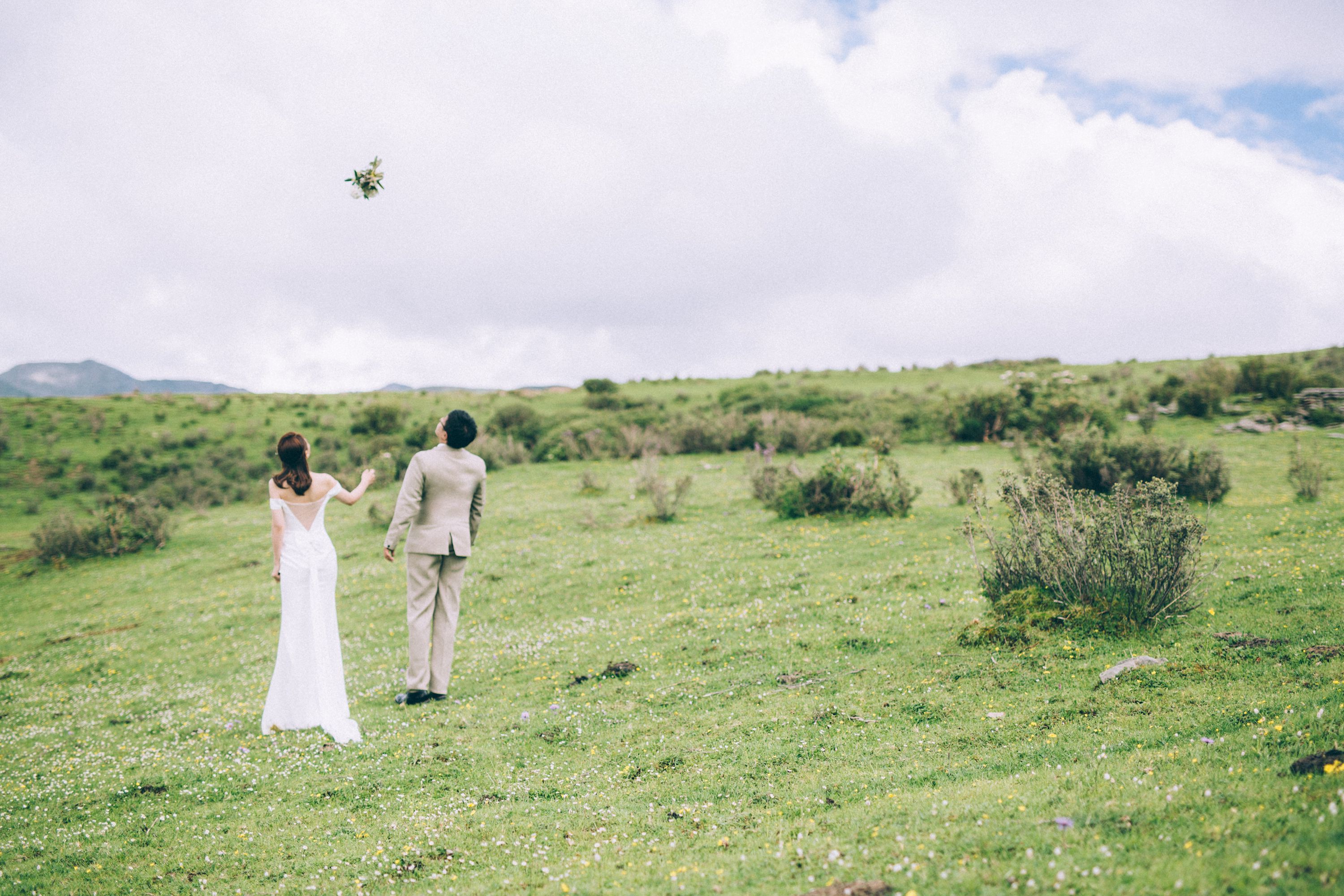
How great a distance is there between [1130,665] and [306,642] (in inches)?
358

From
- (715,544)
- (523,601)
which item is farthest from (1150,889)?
(715,544)

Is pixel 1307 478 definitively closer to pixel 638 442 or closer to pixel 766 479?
pixel 766 479

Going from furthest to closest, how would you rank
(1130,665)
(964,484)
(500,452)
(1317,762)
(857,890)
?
(500,452) → (964,484) → (1130,665) → (1317,762) → (857,890)

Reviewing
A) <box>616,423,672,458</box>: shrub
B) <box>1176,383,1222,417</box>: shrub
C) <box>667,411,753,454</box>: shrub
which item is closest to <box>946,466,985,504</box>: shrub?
<box>667,411,753,454</box>: shrub

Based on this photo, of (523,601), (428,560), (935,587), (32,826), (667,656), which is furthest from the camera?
(523,601)

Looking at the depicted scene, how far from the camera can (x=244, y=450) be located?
51.7 metres

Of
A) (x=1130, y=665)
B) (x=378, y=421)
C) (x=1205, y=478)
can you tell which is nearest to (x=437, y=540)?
(x=1130, y=665)

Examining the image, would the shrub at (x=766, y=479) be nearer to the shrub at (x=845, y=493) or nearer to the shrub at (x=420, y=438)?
the shrub at (x=845, y=493)

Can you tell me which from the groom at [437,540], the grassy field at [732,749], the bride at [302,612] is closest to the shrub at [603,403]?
the grassy field at [732,749]

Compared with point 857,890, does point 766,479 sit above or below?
above

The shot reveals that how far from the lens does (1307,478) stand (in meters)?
Result: 17.8

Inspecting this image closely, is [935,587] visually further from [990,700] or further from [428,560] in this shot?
[428,560]

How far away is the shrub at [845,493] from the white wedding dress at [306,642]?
13743mm

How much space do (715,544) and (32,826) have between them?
44.4 ft
